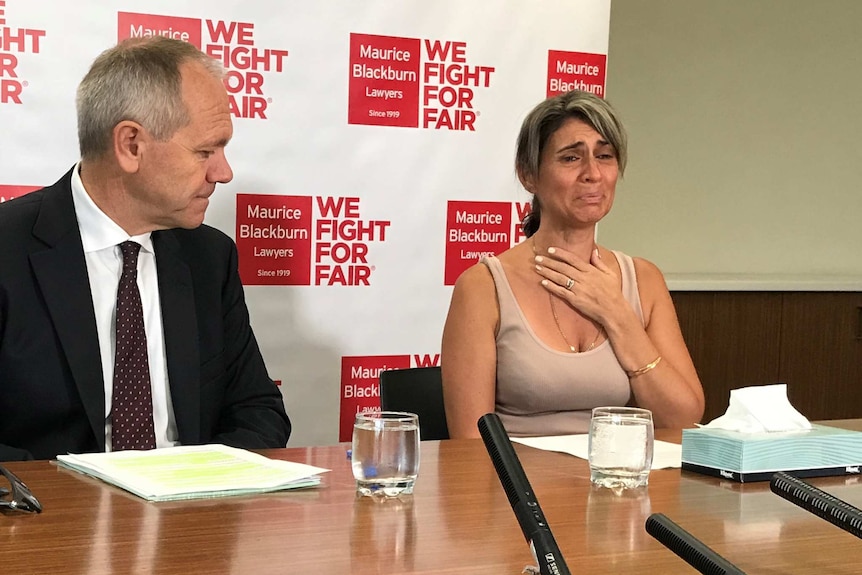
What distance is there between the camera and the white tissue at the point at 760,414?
1.79 meters

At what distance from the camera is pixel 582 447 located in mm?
1934

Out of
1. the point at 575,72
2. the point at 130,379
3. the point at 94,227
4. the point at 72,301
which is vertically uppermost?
the point at 575,72

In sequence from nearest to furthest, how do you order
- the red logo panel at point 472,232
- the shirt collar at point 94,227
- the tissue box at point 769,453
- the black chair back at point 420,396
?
1. the tissue box at point 769,453
2. the shirt collar at point 94,227
3. the black chair back at point 420,396
4. the red logo panel at point 472,232

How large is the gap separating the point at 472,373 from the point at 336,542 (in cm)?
118

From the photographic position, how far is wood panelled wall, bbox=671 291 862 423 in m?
4.84

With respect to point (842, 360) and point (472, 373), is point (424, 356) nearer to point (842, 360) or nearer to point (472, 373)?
point (472, 373)

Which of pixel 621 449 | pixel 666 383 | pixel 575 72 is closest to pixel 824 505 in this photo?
pixel 621 449

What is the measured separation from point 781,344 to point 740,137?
A: 3.32 ft

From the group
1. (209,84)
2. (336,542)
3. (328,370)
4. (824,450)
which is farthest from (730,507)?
(328,370)

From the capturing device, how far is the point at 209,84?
2365mm

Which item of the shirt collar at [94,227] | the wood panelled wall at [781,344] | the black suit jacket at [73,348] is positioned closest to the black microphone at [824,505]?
the black suit jacket at [73,348]

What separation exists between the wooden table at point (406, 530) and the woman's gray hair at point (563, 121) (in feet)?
4.01

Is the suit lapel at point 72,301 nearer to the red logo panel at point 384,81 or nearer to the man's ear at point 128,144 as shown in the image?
the man's ear at point 128,144

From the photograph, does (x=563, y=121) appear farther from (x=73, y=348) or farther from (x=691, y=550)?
(x=691, y=550)
